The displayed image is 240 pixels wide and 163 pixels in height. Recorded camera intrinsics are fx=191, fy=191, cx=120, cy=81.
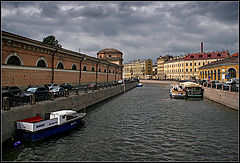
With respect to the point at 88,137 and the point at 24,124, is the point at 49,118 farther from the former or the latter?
the point at 88,137

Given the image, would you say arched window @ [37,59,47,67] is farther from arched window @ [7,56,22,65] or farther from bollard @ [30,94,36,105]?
bollard @ [30,94,36,105]

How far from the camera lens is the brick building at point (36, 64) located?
21.9m

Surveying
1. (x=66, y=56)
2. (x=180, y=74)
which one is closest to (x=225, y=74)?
(x=66, y=56)

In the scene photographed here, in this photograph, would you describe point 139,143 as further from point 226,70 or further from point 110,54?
point 110,54

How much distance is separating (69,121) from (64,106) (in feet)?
18.4

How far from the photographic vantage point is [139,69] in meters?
164

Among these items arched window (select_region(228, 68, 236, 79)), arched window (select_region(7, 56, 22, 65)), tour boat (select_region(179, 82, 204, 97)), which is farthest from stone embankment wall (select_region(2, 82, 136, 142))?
arched window (select_region(228, 68, 236, 79))

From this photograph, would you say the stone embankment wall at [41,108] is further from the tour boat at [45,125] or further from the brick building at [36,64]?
the brick building at [36,64]

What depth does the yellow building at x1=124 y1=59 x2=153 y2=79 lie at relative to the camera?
160375 mm

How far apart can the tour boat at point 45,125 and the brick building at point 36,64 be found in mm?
9806

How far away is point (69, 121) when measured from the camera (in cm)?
1617

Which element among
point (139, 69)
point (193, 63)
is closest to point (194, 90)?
point (193, 63)

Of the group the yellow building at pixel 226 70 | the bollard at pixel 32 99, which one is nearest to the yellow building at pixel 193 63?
the yellow building at pixel 226 70

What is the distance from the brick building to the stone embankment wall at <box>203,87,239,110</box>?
86.2ft
